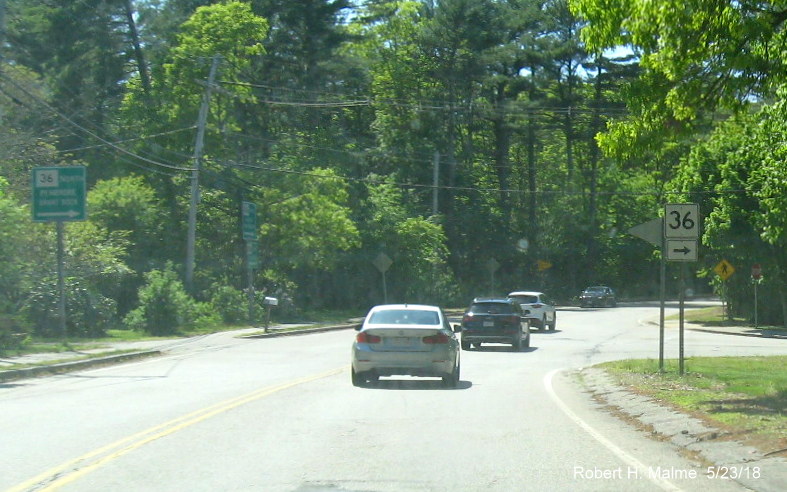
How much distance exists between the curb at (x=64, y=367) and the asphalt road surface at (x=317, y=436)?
2.42 feet

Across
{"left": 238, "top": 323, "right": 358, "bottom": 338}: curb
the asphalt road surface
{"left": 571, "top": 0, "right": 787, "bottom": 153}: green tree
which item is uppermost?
{"left": 571, "top": 0, "right": 787, "bottom": 153}: green tree

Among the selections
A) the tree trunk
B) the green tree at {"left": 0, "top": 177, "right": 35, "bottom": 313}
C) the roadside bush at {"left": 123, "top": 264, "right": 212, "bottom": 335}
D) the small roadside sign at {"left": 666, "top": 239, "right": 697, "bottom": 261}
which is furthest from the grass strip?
the tree trunk

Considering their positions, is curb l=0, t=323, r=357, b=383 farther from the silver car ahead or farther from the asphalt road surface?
the silver car ahead

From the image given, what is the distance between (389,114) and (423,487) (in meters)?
61.4

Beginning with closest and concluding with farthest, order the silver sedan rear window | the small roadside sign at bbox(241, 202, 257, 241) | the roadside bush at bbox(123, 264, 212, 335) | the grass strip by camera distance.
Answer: the grass strip → the silver sedan rear window → the roadside bush at bbox(123, 264, 212, 335) → the small roadside sign at bbox(241, 202, 257, 241)

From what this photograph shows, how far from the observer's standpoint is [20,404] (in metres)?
15.0

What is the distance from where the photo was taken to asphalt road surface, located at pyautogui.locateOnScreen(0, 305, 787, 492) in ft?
29.2

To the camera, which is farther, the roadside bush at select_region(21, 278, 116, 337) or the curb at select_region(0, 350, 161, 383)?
the roadside bush at select_region(21, 278, 116, 337)

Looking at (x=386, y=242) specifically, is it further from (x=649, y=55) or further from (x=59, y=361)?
(x=649, y=55)

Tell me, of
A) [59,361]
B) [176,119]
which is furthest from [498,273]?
[59,361]

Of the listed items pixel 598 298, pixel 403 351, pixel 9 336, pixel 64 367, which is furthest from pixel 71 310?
pixel 598 298

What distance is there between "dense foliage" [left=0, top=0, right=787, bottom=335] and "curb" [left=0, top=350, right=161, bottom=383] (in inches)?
228

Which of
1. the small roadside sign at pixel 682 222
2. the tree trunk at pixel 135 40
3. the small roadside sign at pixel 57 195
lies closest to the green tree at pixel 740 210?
the small roadside sign at pixel 682 222

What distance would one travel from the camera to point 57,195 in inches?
1125
